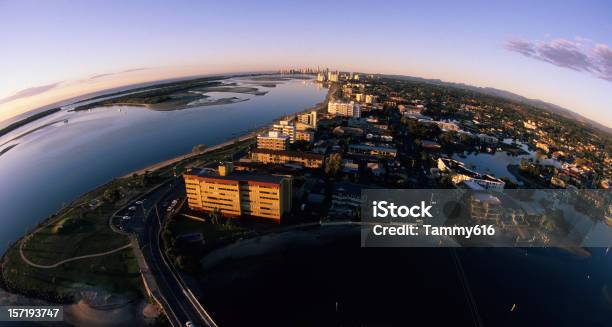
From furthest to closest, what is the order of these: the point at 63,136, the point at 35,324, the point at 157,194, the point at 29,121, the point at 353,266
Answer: the point at 29,121
the point at 63,136
the point at 157,194
the point at 353,266
the point at 35,324

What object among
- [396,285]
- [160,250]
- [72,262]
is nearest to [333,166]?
[396,285]

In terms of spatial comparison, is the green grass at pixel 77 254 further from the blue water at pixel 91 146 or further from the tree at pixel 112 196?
the blue water at pixel 91 146

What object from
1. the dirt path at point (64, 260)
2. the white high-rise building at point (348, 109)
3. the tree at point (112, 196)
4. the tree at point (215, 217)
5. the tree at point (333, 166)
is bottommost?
the dirt path at point (64, 260)

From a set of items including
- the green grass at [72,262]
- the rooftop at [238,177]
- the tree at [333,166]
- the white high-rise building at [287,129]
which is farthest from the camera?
the white high-rise building at [287,129]

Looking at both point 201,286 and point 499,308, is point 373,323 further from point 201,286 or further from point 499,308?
point 201,286

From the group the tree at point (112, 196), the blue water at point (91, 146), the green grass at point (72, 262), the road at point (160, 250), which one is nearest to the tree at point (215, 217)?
the road at point (160, 250)

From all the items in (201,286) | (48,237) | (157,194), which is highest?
(157,194)

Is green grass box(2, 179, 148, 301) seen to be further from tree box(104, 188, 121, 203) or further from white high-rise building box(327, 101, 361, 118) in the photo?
white high-rise building box(327, 101, 361, 118)

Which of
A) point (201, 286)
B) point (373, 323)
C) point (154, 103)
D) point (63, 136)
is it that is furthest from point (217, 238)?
point (154, 103)
